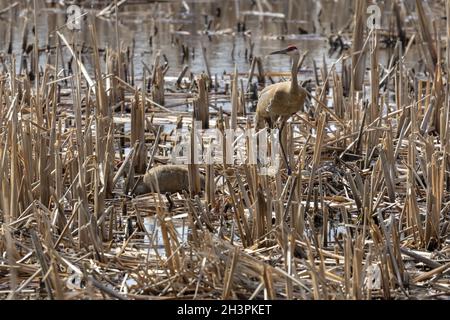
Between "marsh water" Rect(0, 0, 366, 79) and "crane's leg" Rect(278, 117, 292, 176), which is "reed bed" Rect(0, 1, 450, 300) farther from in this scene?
"marsh water" Rect(0, 0, 366, 79)

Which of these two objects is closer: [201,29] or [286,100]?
[286,100]

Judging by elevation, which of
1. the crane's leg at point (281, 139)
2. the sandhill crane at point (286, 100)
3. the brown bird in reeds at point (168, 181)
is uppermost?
the sandhill crane at point (286, 100)

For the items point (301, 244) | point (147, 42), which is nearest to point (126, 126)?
point (301, 244)

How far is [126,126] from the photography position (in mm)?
9633

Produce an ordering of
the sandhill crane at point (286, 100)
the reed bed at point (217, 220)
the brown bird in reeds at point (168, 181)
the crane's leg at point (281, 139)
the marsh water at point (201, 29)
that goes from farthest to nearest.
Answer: the marsh water at point (201, 29), the sandhill crane at point (286, 100), the brown bird in reeds at point (168, 181), the crane's leg at point (281, 139), the reed bed at point (217, 220)

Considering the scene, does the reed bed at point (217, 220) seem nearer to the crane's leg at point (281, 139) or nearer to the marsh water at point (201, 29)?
the crane's leg at point (281, 139)

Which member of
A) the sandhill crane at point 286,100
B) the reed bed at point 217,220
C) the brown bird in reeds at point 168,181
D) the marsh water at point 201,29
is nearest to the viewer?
the reed bed at point 217,220

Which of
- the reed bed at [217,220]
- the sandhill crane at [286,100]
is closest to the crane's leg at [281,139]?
the sandhill crane at [286,100]

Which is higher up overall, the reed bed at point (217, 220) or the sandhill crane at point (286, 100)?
the sandhill crane at point (286, 100)

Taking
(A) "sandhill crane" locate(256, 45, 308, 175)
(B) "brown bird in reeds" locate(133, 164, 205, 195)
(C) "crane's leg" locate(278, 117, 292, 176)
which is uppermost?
(A) "sandhill crane" locate(256, 45, 308, 175)

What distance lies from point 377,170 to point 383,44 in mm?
9271

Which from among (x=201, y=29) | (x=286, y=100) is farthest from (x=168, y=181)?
(x=201, y=29)

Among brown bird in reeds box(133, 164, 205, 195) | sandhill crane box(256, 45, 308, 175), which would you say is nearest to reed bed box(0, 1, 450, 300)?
brown bird in reeds box(133, 164, 205, 195)

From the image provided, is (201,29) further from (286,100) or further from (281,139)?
(281,139)
